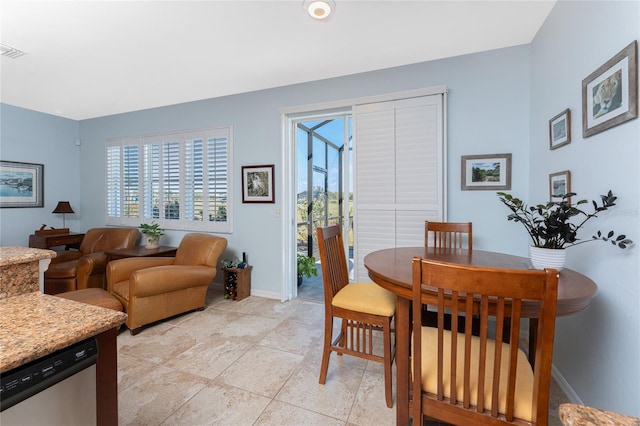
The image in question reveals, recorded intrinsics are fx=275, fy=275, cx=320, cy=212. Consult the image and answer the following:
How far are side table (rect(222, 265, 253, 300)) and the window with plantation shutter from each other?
25.9 inches

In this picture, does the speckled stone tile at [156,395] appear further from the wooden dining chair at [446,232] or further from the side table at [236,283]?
the wooden dining chair at [446,232]

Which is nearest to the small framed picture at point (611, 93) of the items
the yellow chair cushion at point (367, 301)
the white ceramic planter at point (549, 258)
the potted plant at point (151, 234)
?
the white ceramic planter at point (549, 258)

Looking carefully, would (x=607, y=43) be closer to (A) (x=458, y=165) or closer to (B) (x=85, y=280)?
(A) (x=458, y=165)

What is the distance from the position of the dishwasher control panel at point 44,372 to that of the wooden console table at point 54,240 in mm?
4409

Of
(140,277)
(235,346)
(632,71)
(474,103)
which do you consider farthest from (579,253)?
(140,277)

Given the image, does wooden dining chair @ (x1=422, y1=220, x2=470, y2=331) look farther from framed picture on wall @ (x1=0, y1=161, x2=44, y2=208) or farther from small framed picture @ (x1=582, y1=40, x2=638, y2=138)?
framed picture on wall @ (x1=0, y1=161, x2=44, y2=208)

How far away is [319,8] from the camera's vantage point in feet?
6.41

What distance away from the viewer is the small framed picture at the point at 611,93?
1241 mm

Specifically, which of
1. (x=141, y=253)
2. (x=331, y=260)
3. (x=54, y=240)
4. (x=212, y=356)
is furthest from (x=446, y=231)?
(x=54, y=240)

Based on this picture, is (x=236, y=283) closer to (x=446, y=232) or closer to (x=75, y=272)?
(x=75, y=272)

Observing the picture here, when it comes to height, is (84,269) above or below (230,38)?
below

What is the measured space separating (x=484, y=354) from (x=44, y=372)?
4.35 ft

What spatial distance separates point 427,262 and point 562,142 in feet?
5.40

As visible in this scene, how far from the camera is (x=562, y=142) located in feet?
6.13
